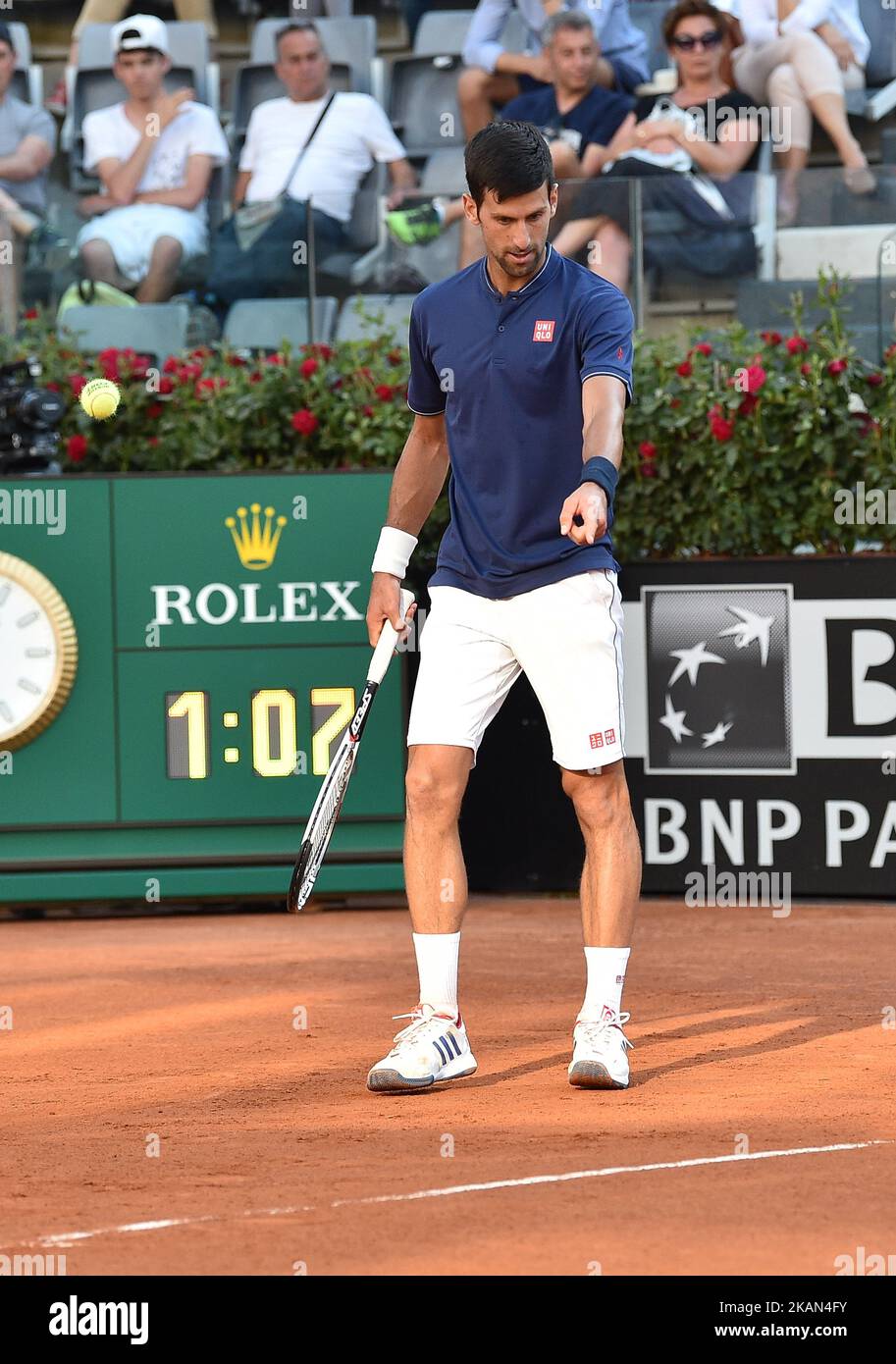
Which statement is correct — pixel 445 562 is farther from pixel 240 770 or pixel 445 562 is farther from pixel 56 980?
pixel 240 770

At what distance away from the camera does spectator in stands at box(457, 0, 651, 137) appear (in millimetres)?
12078

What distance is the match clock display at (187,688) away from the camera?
314 inches

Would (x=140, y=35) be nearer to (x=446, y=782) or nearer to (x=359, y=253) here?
(x=359, y=253)

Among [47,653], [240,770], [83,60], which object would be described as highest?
[83,60]

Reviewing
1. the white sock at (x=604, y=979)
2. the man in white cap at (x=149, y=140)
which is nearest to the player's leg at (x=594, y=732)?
the white sock at (x=604, y=979)

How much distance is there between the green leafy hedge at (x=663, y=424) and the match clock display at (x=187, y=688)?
466mm

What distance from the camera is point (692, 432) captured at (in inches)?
332

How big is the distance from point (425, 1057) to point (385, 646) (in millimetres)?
1071

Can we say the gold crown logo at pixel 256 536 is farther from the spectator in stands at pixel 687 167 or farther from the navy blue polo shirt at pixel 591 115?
the navy blue polo shirt at pixel 591 115

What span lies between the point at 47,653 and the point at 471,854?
82.0 inches

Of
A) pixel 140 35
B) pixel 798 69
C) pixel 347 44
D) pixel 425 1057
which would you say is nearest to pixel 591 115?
pixel 798 69

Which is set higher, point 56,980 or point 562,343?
point 562,343

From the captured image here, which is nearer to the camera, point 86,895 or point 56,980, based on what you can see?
point 56,980
